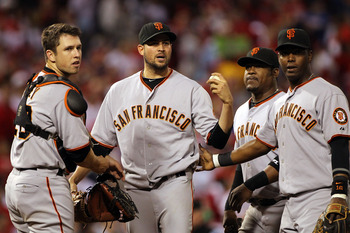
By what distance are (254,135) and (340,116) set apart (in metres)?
1.10

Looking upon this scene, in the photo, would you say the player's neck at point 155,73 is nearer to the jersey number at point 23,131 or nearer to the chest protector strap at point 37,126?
the chest protector strap at point 37,126

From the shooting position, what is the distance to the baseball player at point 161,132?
4.56 metres

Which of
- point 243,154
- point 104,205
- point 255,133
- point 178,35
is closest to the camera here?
point 104,205

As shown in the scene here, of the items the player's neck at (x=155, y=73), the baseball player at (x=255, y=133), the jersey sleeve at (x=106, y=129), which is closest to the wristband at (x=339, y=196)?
the baseball player at (x=255, y=133)

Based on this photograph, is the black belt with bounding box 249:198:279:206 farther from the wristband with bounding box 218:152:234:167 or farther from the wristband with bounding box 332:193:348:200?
the wristband with bounding box 332:193:348:200

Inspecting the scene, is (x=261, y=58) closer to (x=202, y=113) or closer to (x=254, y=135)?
(x=254, y=135)

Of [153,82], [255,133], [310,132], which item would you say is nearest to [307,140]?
[310,132]

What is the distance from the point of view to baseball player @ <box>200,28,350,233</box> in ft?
13.1

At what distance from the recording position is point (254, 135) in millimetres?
4996

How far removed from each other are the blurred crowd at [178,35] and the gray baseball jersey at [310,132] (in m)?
4.54

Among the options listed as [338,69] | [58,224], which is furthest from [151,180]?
[338,69]

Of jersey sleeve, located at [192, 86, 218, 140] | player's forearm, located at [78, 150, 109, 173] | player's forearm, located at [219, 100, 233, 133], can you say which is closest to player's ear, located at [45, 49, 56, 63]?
player's forearm, located at [78, 150, 109, 173]

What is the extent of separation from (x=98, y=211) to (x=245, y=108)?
1635 mm

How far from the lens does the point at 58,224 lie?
3957 mm
